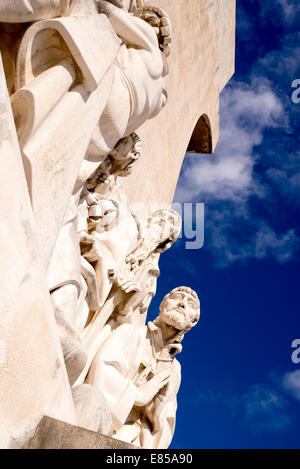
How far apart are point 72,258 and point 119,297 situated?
→ 1.12 meters

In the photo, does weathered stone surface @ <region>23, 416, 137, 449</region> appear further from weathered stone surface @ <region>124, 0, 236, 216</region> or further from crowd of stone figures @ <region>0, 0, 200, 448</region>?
weathered stone surface @ <region>124, 0, 236, 216</region>

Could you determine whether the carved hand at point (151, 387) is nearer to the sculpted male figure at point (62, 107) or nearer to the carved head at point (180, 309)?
the carved head at point (180, 309)

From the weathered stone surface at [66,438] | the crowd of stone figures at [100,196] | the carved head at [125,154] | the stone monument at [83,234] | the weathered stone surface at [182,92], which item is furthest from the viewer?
the weathered stone surface at [182,92]

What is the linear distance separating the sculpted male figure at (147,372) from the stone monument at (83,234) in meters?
0.01

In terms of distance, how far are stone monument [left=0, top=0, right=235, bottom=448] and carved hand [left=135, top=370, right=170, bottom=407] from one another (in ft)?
0.04

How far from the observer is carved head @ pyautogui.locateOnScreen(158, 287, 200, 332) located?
430 centimetres

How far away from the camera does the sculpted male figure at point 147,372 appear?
3418mm

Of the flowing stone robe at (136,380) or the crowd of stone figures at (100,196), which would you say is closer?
the crowd of stone figures at (100,196)

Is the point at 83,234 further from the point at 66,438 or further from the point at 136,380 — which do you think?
the point at 66,438

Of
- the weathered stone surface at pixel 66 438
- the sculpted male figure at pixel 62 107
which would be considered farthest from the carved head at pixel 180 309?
the weathered stone surface at pixel 66 438

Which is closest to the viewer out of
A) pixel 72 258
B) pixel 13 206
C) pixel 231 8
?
pixel 13 206
